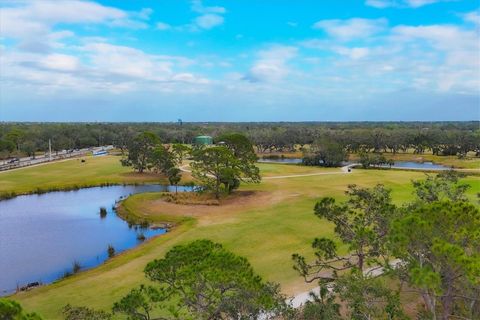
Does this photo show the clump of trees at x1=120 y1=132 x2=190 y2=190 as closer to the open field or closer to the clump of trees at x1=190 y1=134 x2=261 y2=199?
the open field

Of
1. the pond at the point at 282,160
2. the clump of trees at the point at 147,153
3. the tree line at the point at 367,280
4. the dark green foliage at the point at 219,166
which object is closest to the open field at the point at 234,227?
the clump of trees at the point at 147,153

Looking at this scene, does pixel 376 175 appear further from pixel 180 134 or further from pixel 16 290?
pixel 180 134

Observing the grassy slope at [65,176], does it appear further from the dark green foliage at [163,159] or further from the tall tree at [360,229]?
the tall tree at [360,229]

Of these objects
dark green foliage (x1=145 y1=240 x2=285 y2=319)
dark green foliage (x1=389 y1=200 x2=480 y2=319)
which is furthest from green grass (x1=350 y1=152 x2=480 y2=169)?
dark green foliage (x1=145 y1=240 x2=285 y2=319)

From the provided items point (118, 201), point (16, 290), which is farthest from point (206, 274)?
point (118, 201)

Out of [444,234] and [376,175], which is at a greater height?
[444,234]

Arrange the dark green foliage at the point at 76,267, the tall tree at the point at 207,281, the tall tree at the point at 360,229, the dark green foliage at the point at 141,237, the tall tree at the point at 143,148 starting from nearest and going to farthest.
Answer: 1. the tall tree at the point at 207,281
2. the tall tree at the point at 360,229
3. the dark green foliage at the point at 76,267
4. the dark green foliage at the point at 141,237
5. the tall tree at the point at 143,148
